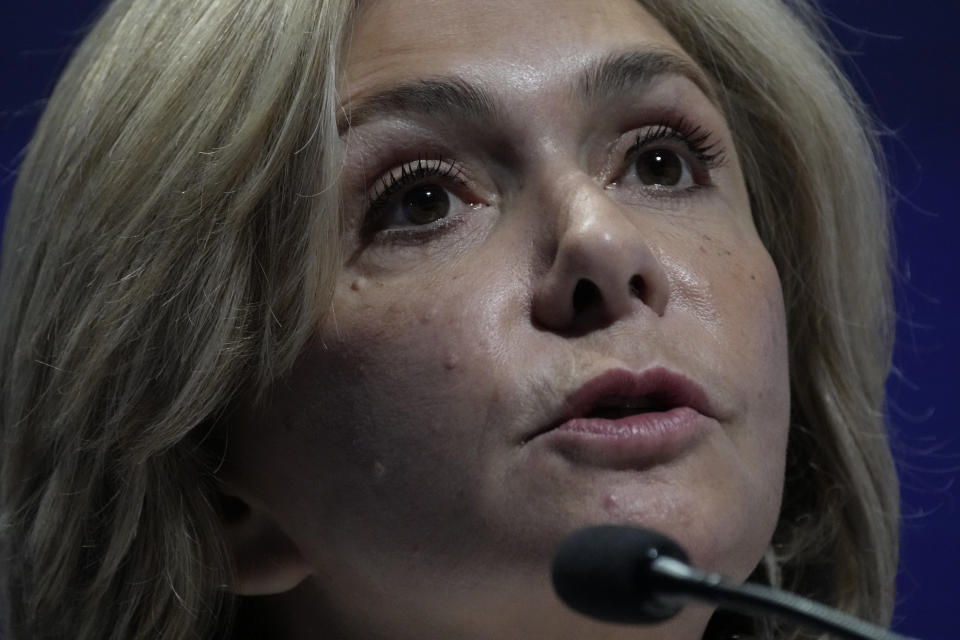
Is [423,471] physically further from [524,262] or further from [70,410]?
[70,410]

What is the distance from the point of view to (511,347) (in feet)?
3.60

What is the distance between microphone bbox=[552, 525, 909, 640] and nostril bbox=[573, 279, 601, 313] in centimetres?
33

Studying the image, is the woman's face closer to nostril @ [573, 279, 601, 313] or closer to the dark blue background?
nostril @ [573, 279, 601, 313]

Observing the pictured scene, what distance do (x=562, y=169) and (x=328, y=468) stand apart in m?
0.33

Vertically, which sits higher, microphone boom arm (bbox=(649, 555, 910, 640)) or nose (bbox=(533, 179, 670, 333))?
nose (bbox=(533, 179, 670, 333))

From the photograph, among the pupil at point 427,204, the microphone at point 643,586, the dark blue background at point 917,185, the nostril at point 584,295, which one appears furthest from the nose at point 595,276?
the dark blue background at point 917,185

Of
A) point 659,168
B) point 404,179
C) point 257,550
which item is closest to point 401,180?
point 404,179

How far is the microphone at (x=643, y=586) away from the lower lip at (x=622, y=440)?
0.25 metres

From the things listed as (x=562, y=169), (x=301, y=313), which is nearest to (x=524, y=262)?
(x=562, y=169)

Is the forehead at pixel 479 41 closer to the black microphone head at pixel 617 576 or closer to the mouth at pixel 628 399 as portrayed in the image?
the mouth at pixel 628 399

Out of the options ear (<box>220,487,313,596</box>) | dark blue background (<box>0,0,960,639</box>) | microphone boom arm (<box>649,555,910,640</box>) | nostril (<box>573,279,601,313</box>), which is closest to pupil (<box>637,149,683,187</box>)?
nostril (<box>573,279,601,313</box>)

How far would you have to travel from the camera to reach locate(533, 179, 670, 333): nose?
3.61 ft

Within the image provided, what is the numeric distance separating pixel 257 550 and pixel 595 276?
0.43m

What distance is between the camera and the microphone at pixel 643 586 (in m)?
0.73
